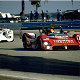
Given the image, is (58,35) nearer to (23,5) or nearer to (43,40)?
(43,40)

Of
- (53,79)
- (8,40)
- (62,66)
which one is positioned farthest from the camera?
(8,40)

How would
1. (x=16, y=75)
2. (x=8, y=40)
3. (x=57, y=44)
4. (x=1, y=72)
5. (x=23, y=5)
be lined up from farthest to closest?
(x=23, y=5) → (x=8, y=40) → (x=57, y=44) → (x=1, y=72) → (x=16, y=75)

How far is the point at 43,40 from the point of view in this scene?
16500 mm

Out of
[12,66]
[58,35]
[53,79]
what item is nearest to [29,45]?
[58,35]

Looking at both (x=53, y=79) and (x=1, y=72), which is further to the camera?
(x=1, y=72)

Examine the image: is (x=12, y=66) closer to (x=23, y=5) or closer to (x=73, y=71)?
(x=73, y=71)

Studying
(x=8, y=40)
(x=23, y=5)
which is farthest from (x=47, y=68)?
(x=23, y=5)

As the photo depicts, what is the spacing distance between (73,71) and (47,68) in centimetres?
108

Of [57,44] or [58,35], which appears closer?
[57,44]

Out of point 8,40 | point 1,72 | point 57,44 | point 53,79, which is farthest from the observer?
point 8,40

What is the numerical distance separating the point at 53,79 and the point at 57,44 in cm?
790

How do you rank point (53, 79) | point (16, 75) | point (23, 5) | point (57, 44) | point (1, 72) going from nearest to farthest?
1. point (53, 79)
2. point (16, 75)
3. point (1, 72)
4. point (57, 44)
5. point (23, 5)

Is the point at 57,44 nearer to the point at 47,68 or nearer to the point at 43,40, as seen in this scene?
the point at 43,40

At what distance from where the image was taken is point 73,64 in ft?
37.2
